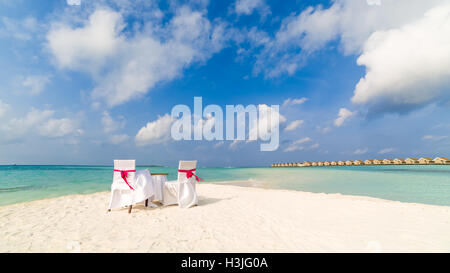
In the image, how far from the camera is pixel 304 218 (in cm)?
428

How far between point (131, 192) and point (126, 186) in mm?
224

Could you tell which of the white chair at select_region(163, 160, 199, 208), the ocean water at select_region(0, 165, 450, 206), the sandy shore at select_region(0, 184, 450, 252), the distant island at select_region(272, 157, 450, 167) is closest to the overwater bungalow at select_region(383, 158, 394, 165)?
the distant island at select_region(272, 157, 450, 167)

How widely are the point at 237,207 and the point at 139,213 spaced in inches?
110

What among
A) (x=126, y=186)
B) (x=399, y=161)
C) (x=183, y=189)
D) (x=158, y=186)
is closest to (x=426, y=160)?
(x=399, y=161)

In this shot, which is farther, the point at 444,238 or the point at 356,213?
the point at 356,213

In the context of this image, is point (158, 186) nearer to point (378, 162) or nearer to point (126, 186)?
point (126, 186)

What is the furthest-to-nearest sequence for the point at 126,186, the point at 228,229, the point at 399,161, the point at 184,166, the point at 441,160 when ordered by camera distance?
the point at 399,161 < the point at 441,160 < the point at 184,166 < the point at 126,186 < the point at 228,229

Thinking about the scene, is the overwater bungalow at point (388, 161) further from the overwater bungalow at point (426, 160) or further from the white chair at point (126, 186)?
the white chair at point (126, 186)

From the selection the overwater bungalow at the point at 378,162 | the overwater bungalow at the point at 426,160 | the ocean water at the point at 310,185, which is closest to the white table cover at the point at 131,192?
the ocean water at the point at 310,185

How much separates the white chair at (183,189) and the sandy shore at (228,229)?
33 centimetres

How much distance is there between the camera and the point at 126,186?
4996 mm
